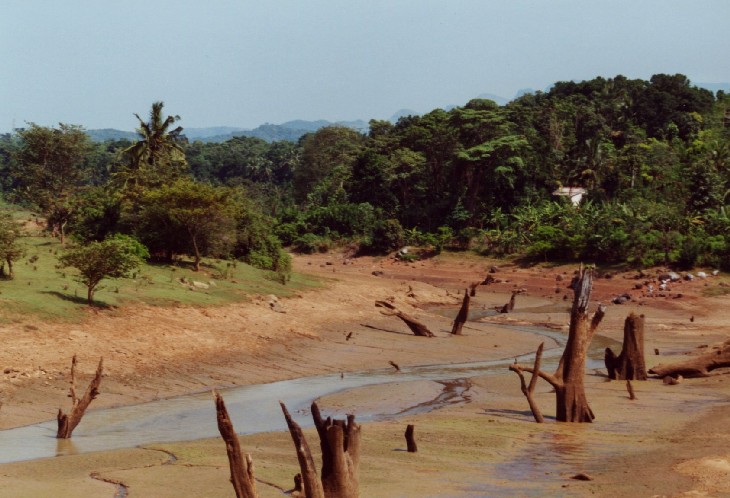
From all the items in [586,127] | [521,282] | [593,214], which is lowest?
[521,282]

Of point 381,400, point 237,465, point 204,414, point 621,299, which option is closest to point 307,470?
point 237,465

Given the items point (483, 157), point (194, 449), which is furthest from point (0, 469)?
point (483, 157)

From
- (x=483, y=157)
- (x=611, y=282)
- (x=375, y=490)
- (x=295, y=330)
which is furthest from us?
(x=483, y=157)

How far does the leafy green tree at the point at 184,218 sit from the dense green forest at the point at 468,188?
8 centimetres

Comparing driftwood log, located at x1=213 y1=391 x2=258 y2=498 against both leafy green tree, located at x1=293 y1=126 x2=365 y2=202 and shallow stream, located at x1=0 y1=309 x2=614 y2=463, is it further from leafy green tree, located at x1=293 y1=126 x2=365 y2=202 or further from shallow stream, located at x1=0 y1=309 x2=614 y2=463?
leafy green tree, located at x1=293 y1=126 x2=365 y2=202

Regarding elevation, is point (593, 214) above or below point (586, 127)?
below

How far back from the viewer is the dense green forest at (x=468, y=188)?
4669 centimetres

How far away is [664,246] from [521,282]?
29.4 feet

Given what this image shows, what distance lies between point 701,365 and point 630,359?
204 centimetres

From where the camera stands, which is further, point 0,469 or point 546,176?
point 546,176

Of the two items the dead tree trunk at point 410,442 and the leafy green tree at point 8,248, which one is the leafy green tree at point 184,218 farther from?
the dead tree trunk at point 410,442

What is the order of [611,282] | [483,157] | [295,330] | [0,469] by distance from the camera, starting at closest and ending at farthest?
[0,469] → [295,330] → [611,282] → [483,157]

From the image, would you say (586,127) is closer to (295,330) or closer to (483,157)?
(483,157)

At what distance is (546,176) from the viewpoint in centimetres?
7300
